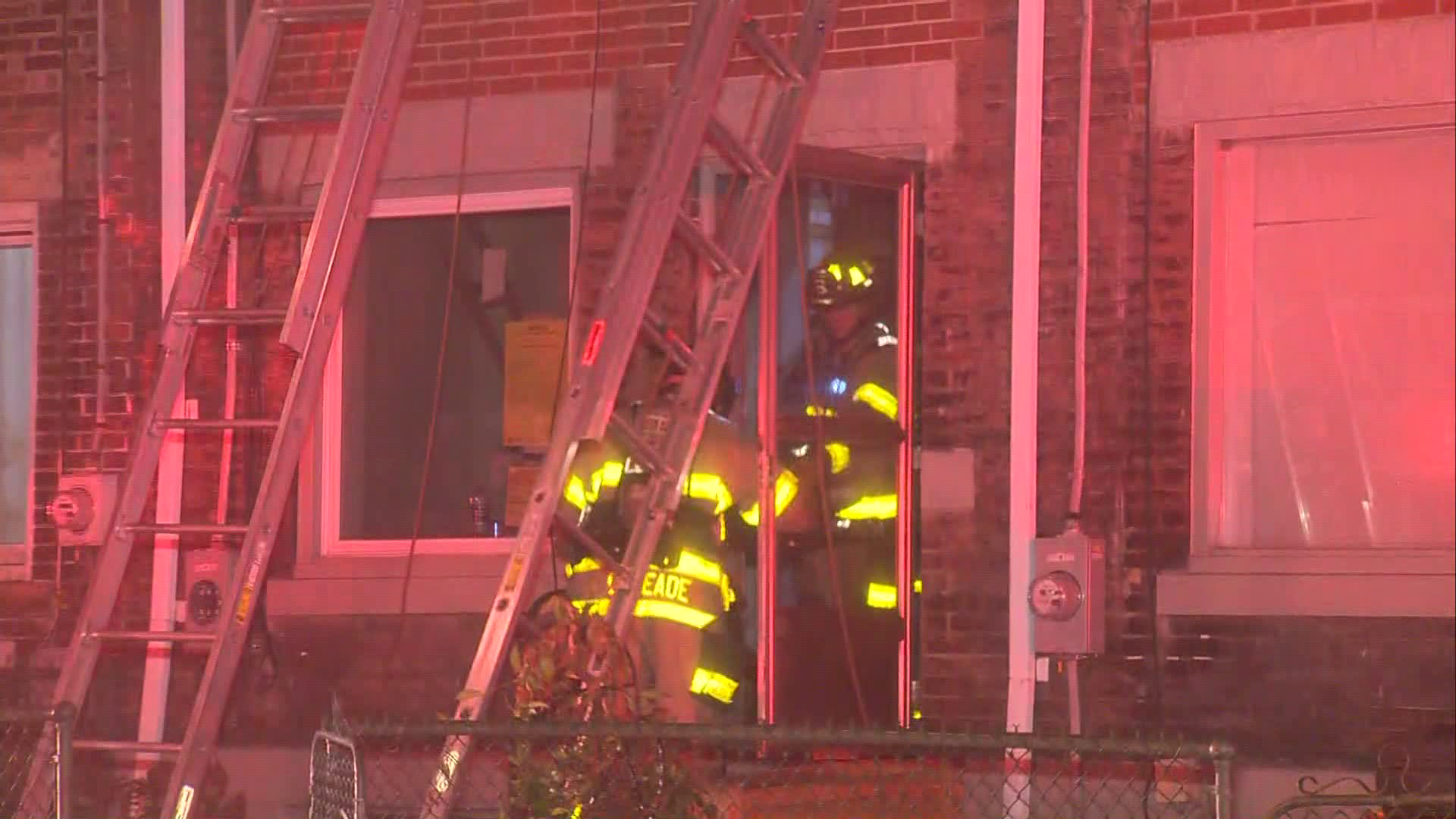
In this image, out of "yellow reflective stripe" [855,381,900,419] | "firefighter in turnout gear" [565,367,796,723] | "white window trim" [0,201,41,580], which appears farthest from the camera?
"white window trim" [0,201,41,580]

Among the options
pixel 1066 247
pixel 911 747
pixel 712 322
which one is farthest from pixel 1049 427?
pixel 911 747

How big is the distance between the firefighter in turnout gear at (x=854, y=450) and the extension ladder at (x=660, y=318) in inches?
19.7

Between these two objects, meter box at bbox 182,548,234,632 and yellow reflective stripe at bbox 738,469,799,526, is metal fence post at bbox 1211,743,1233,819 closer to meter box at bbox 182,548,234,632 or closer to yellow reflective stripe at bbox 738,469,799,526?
yellow reflective stripe at bbox 738,469,799,526

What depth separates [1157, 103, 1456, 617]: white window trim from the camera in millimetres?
7316

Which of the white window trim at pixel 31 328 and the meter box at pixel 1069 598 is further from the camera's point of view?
the white window trim at pixel 31 328

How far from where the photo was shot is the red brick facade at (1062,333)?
7477mm

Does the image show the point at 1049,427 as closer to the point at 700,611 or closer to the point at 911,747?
the point at 700,611

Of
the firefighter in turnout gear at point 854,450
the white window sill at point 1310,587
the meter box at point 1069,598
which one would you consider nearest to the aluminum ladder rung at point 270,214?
the firefighter in turnout gear at point 854,450

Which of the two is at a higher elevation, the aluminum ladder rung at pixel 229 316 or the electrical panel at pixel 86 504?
the aluminum ladder rung at pixel 229 316

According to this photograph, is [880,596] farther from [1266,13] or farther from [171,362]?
[171,362]

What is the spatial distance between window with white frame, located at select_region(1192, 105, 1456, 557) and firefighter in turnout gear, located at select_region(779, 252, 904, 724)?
1.37 metres

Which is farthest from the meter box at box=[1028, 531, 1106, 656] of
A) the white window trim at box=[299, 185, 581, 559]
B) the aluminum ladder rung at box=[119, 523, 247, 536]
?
the aluminum ladder rung at box=[119, 523, 247, 536]

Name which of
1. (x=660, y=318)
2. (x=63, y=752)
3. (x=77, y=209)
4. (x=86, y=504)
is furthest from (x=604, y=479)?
(x=77, y=209)

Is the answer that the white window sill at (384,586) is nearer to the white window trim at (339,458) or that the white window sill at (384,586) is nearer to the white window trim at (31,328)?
the white window trim at (339,458)
